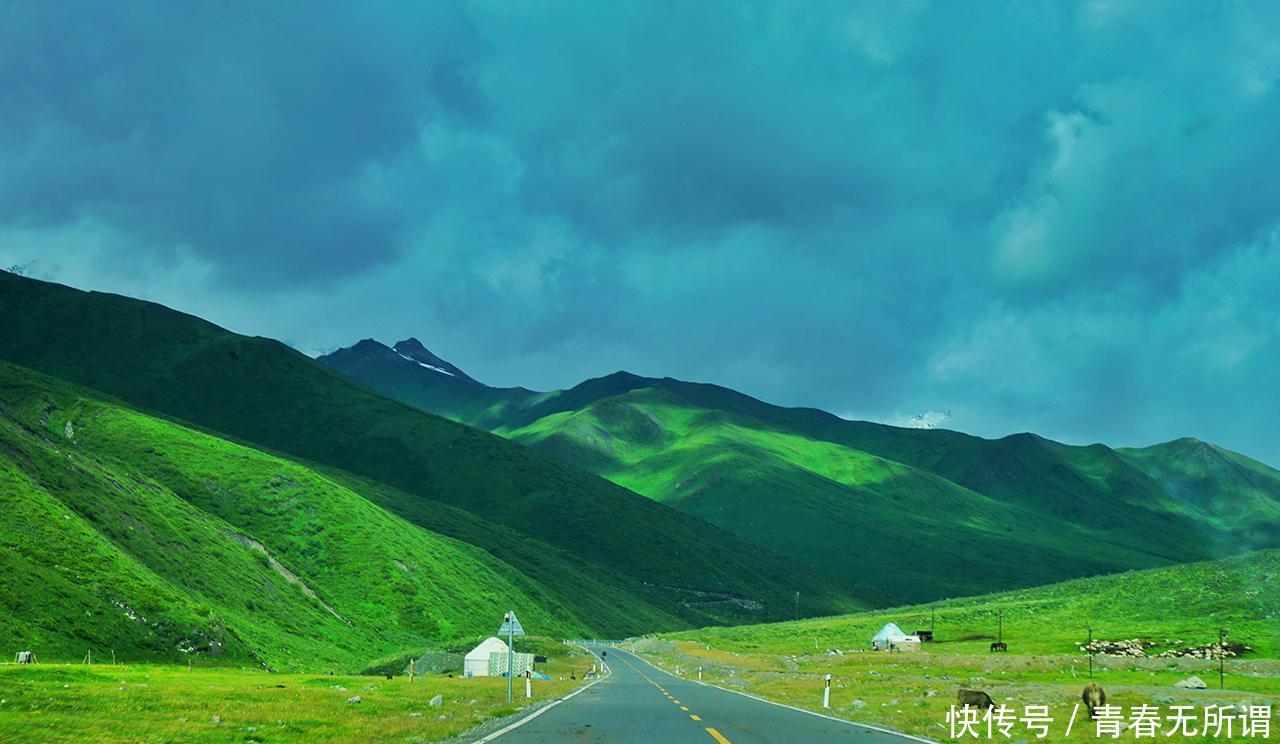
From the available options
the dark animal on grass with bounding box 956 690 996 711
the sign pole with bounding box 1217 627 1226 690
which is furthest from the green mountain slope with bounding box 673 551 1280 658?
the dark animal on grass with bounding box 956 690 996 711

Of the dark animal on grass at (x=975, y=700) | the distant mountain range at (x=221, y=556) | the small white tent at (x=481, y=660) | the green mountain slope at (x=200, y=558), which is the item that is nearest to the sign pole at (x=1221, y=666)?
the dark animal on grass at (x=975, y=700)

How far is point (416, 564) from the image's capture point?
134 m

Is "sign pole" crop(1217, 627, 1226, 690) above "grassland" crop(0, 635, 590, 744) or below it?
below

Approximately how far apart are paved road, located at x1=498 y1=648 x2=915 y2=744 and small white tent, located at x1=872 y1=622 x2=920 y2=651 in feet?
209

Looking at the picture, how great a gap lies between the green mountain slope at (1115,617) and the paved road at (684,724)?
60.0 meters

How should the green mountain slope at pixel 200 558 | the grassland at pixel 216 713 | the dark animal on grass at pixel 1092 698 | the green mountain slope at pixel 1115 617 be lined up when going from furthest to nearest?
the green mountain slope at pixel 1115 617, the green mountain slope at pixel 200 558, the dark animal on grass at pixel 1092 698, the grassland at pixel 216 713

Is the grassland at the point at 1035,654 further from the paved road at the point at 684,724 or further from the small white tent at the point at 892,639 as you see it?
the small white tent at the point at 892,639

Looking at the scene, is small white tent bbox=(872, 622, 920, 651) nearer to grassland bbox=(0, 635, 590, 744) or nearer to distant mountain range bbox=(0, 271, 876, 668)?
distant mountain range bbox=(0, 271, 876, 668)

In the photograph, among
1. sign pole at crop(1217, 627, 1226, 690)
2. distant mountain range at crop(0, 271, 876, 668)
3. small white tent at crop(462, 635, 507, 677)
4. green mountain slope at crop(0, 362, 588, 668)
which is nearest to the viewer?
sign pole at crop(1217, 627, 1226, 690)

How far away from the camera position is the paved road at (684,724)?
2077 cm

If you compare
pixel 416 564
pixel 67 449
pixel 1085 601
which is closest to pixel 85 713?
pixel 67 449

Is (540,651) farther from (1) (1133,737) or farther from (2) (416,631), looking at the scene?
(1) (1133,737)

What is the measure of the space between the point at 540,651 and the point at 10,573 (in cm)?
5556

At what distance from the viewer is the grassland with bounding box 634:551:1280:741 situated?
3350 cm
